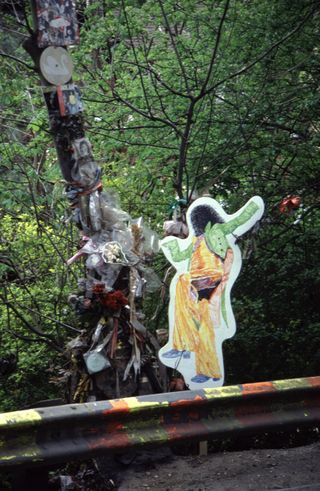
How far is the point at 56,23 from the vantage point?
17.1 feet

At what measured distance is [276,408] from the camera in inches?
162

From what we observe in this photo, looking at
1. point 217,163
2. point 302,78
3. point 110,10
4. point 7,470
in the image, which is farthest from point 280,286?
point 7,470

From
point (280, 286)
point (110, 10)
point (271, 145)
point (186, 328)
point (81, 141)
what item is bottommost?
point (186, 328)

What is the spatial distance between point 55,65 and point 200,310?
191 centimetres

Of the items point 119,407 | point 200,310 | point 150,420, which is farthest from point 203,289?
point 119,407

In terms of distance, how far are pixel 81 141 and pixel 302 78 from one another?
3.35 meters

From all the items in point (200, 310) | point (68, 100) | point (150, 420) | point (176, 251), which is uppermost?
point (68, 100)

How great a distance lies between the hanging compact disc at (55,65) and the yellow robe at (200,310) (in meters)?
1.42

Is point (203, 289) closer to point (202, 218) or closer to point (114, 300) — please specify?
point (202, 218)

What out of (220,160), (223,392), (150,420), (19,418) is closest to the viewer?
(19,418)

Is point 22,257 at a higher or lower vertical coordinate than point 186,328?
higher

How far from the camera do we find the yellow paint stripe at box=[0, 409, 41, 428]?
3.34 m

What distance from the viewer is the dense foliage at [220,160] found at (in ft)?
22.3

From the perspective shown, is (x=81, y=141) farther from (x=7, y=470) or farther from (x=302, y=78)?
(x=302, y=78)
